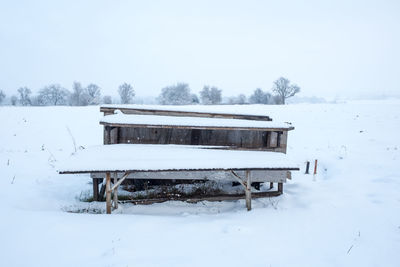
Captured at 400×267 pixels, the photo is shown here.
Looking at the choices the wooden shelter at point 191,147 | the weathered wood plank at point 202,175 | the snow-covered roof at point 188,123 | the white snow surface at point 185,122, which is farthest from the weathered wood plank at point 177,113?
the weathered wood plank at point 202,175

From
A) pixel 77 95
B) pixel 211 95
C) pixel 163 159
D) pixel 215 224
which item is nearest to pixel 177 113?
pixel 163 159

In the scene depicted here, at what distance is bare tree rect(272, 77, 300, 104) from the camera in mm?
61281

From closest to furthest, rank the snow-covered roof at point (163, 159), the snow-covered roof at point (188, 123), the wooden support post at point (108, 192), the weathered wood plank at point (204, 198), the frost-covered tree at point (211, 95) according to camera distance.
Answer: the snow-covered roof at point (163, 159) < the wooden support post at point (108, 192) < the weathered wood plank at point (204, 198) < the snow-covered roof at point (188, 123) < the frost-covered tree at point (211, 95)

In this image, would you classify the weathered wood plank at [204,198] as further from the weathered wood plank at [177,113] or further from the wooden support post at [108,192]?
the weathered wood plank at [177,113]

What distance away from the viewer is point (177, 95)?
2383 inches

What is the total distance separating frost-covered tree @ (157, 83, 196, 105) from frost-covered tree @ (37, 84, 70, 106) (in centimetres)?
3428

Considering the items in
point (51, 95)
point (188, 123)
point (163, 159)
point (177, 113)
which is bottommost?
point (163, 159)

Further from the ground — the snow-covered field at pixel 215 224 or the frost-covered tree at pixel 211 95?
the frost-covered tree at pixel 211 95

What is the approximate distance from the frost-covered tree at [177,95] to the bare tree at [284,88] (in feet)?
69.8

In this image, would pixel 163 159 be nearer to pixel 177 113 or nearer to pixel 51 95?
pixel 177 113

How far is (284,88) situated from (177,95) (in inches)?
1036

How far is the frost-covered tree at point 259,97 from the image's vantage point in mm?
71562

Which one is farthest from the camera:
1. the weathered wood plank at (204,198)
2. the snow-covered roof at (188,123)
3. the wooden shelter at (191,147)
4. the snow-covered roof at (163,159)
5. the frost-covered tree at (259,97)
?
the frost-covered tree at (259,97)

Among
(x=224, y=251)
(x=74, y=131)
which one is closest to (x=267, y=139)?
(x=224, y=251)
